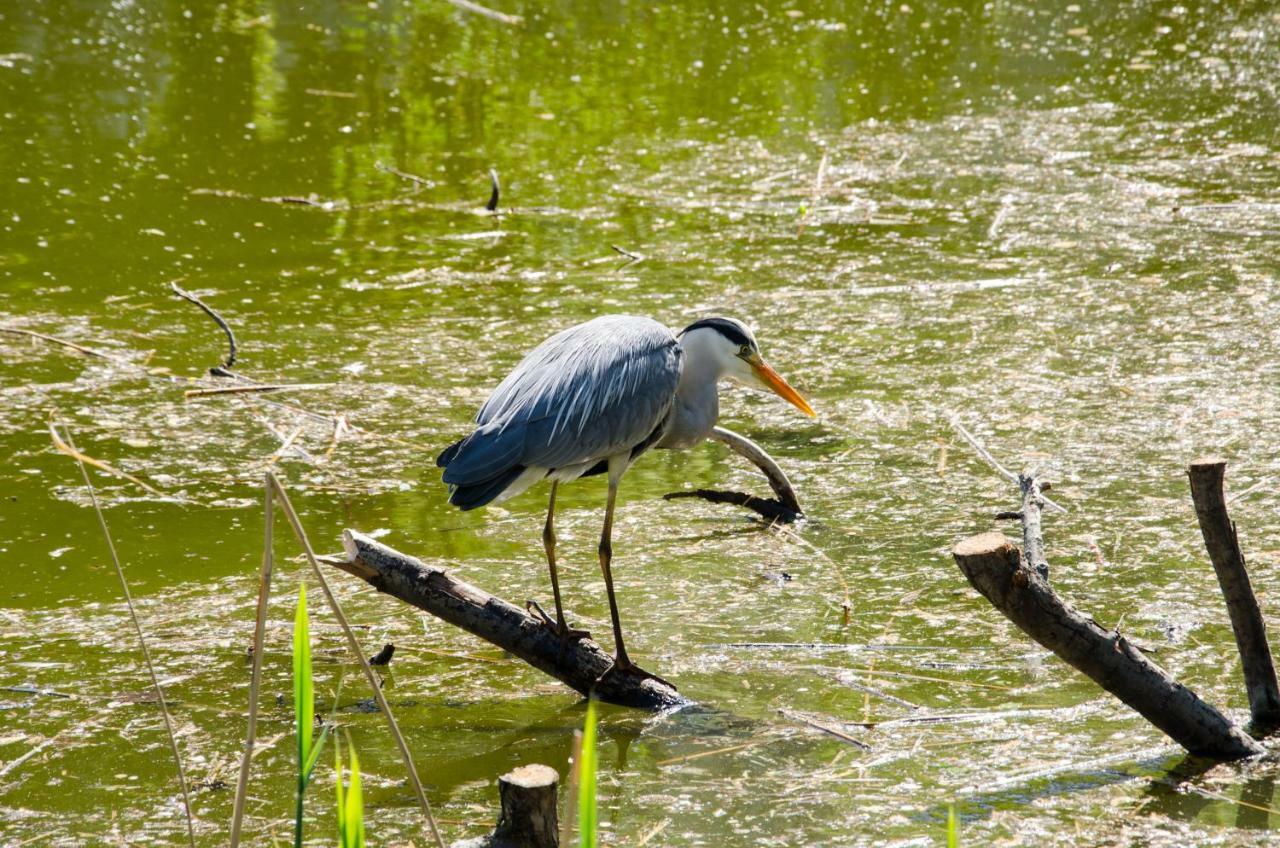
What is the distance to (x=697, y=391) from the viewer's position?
424 centimetres

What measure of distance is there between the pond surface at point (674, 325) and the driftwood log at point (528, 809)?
0.65 metres

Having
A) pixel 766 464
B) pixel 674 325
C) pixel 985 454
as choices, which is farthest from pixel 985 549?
pixel 674 325

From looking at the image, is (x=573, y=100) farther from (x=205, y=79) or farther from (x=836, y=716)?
(x=836, y=716)

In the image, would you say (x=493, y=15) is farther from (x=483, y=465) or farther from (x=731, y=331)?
(x=483, y=465)

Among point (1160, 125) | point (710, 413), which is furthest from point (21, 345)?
point (1160, 125)

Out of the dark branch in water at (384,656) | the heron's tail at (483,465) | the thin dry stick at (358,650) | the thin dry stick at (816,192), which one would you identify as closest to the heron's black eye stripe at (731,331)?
the heron's tail at (483,465)

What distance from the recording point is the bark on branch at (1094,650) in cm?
288

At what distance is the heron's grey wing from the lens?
377 centimetres

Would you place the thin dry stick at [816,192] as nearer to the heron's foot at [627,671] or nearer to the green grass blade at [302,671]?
the heron's foot at [627,671]

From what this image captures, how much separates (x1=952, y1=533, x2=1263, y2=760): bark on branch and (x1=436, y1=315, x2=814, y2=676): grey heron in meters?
0.99

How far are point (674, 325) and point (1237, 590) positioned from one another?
3.29 meters

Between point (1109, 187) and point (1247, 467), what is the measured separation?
10.9ft

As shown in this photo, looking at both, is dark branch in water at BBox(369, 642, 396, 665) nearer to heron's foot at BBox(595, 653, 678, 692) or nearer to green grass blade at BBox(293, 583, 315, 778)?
heron's foot at BBox(595, 653, 678, 692)

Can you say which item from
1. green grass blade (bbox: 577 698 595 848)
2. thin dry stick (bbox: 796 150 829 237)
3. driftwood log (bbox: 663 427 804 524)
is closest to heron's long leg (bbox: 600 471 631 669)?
driftwood log (bbox: 663 427 804 524)
